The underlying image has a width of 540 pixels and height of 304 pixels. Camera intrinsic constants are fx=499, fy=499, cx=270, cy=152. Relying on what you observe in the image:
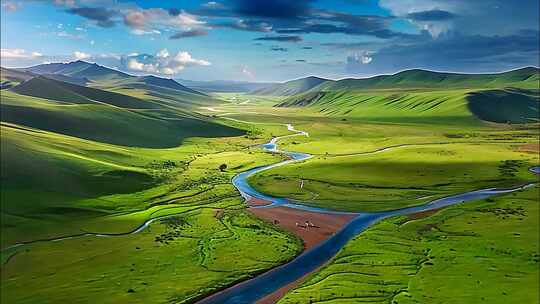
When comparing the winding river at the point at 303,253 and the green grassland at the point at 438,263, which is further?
the winding river at the point at 303,253

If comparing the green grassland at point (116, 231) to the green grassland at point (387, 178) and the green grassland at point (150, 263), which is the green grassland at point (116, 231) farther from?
the green grassland at point (387, 178)

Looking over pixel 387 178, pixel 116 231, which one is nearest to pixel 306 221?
pixel 116 231

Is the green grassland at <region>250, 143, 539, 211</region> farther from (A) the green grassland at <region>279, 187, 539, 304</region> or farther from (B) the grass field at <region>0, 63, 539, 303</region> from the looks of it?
(A) the green grassland at <region>279, 187, 539, 304</region>

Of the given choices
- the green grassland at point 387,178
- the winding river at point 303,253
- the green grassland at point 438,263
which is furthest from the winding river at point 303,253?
the green grassland at point 387,178

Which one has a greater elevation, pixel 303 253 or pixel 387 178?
pixel 387 178

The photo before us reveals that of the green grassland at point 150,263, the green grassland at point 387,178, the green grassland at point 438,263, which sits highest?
the green grassland at point 387,178

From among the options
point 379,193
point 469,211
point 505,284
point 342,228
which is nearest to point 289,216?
point 342,228

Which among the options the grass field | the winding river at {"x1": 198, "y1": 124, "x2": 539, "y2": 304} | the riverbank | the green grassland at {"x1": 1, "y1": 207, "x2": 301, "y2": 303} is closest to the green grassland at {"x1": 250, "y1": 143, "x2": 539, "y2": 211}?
the grass field

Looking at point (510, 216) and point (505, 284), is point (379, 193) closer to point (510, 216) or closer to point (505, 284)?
point (510, 216)

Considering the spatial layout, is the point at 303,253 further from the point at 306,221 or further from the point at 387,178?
the point at 387,178

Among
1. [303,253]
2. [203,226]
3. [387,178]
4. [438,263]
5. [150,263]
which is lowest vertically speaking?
[150,263]
